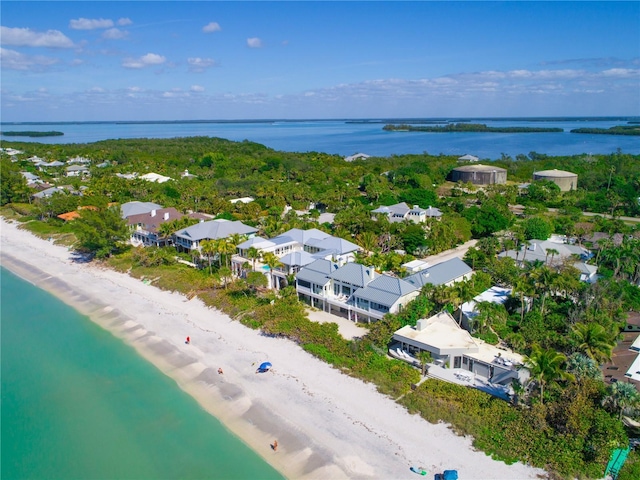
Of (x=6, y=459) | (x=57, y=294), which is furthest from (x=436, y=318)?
(x=57, y=294)

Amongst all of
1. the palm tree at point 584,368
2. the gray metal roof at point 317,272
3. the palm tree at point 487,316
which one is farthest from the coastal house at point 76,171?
the palm tree at point 584,368

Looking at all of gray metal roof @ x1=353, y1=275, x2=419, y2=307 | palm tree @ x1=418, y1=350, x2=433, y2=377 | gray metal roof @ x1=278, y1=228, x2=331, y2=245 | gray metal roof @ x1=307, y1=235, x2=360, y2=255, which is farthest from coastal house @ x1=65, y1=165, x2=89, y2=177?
palm tree @ x1=418, y1=350, x2=433, y2=377

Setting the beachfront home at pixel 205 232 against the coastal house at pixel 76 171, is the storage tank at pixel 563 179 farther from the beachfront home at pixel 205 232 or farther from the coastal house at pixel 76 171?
the coastal house at pixel 76 171

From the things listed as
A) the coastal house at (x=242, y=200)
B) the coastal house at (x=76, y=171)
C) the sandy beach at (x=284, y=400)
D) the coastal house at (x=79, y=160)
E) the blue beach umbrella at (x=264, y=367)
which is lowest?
the sandy beach at (x=284, y=400)

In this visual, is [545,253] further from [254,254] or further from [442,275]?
[254,254]

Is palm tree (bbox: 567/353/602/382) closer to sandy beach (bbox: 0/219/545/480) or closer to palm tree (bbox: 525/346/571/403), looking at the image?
palm tree (bbox: 525/346/571/403)

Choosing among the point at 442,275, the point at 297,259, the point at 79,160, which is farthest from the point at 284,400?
the point at 79,160
